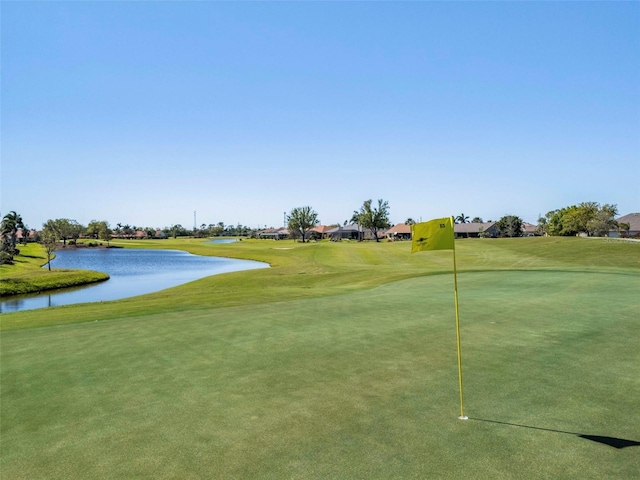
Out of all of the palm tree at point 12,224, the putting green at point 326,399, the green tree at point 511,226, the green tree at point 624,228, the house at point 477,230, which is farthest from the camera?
the house at point 477,230

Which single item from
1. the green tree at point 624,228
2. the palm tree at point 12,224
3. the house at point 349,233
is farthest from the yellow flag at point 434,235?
the house at point 349,233

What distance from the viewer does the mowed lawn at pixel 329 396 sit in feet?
17.8

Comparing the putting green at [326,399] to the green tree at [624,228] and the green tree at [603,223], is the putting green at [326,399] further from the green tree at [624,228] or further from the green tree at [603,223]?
the green tree at [624,228]

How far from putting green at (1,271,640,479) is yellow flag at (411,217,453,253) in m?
2.44

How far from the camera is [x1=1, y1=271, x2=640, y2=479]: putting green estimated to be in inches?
213

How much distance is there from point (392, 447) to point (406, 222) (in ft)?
567

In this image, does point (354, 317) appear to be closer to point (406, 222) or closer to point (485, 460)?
point (485, 460)

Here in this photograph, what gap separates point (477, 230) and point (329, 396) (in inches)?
5781

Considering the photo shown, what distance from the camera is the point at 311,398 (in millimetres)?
7367

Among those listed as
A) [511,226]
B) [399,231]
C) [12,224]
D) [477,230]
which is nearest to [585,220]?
[511,226]

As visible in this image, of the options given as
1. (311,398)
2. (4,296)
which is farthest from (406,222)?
(311,398)

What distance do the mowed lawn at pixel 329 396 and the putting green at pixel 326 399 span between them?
0.10 feet

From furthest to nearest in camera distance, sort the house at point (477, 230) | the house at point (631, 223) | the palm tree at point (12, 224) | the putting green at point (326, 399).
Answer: the house at point (477, 230), the house at point (631, 223), the palm tree at point (12, 224), the putting green at point (326, 399)

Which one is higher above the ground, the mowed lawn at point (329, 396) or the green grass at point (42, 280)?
the mowed lawn at point (329, 396)
